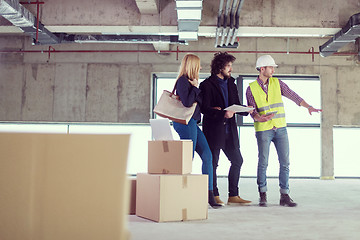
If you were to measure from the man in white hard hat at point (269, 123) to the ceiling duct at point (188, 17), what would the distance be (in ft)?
5.75

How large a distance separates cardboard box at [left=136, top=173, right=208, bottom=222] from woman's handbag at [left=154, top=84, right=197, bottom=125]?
22.8 inches

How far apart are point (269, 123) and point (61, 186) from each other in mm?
2900

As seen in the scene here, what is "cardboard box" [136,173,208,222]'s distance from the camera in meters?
2.61

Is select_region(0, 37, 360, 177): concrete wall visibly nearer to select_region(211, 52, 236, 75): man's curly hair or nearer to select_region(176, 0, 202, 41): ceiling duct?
select_region(176, 0, 202, 41): ceiling duct

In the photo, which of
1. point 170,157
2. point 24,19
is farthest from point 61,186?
point 24,19

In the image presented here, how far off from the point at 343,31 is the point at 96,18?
12.5 feet

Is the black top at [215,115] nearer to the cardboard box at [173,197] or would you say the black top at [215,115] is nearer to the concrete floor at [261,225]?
the concrete floor at [261,225]

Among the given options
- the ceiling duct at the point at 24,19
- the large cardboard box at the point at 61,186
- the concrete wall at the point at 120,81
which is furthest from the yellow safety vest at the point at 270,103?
the concrete wall at the point at 120,81

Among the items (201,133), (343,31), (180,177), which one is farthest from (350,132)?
(180,177)

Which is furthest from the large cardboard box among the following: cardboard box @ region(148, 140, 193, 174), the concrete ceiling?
the concrete ceiling

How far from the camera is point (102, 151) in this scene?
0.94 meters

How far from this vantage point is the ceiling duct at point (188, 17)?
16.7 feet

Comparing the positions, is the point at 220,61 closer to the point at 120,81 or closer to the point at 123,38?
the point at 123,38

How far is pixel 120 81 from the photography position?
8.87m
